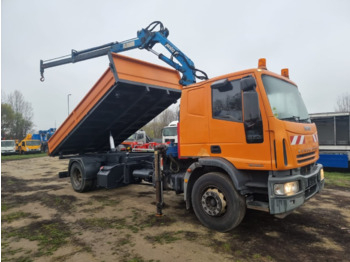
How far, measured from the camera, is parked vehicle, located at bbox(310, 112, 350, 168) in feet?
33.9

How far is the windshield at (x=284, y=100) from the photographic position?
373 centimetres

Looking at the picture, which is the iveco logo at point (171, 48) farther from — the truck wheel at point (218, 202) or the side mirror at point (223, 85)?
the truck wheel at point (218, 202)

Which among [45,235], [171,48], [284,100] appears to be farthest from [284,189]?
[171,48]

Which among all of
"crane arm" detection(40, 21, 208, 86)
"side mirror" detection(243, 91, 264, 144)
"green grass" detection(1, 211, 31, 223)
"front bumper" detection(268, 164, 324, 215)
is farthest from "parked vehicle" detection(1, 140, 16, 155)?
"front bumper" detection(268, 164, 324, 215)

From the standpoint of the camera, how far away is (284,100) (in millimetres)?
4000

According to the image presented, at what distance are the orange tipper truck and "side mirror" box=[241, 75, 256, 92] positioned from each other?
0.05ft

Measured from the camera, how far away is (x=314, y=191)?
4113 mm

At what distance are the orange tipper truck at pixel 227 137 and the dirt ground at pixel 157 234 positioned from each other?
1.66 feet

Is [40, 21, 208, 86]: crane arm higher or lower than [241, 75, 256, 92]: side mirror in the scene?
higher

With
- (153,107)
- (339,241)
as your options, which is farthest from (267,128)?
(153,107)

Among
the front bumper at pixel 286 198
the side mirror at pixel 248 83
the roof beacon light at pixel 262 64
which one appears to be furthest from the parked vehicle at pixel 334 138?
the side mirror at pixel 248 83

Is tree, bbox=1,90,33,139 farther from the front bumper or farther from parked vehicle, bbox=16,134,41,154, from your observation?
the front bumper

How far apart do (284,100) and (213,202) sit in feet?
6.86

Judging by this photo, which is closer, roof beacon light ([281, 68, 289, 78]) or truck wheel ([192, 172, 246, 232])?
truck wheel ([192, 172, 246, 232])
